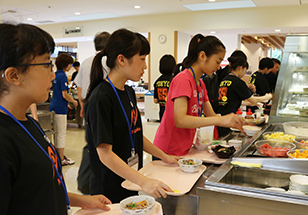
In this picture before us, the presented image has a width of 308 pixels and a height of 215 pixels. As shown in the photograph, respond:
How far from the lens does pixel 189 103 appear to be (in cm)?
190

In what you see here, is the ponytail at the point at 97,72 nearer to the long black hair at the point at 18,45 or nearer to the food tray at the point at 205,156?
the long black hair at the point at 18,45

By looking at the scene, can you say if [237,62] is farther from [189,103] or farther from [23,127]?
[23,127]

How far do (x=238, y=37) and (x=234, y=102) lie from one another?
6943mm

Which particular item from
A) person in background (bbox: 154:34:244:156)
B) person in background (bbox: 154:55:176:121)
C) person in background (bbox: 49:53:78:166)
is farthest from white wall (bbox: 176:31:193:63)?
person in background (bbox: 154:34:244:156)

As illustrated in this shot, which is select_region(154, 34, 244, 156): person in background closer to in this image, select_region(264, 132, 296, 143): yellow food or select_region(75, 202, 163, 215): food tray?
select_region(264, 132, 296, 143): yellow food

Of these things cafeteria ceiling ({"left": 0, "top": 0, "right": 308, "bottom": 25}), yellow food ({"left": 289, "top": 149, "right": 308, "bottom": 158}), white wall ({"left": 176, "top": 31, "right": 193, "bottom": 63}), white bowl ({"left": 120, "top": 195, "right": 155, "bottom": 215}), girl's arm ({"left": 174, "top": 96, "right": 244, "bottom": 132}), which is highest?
cafeteria ceiling ({"left": 0, "top": 0, "right": 308, "bottom": 25})

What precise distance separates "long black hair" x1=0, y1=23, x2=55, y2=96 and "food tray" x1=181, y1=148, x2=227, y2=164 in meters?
1.27

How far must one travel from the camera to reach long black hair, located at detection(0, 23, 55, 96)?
2.56 ft

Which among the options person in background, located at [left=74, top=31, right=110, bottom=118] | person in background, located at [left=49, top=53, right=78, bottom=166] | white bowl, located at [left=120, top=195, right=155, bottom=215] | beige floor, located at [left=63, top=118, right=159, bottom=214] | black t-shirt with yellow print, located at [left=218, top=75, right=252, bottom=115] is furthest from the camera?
person in background, located at [left=49, top=53, right=78, bottom=166]

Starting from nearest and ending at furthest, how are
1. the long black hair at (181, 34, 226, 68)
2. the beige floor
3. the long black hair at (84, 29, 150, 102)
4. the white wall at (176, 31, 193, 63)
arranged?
the long black hair at (84, 29, 150, 102) < the long black hair at (181, 34, 226, 68) < the beige floor < the white wall at (176, 31, 193, 63)

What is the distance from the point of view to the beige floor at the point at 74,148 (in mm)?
3735

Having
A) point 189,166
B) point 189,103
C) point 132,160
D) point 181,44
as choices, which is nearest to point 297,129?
point 189,103

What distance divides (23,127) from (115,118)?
22.8 inches

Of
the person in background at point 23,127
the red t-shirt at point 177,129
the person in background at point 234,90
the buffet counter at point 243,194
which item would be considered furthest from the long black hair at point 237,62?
the person in background at point 23,127
